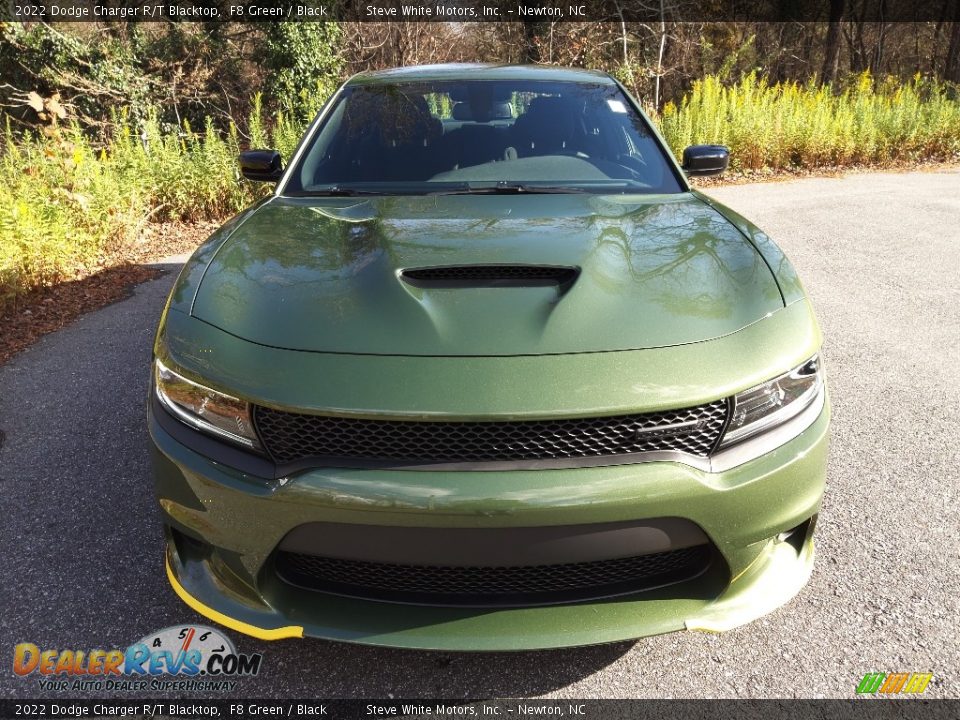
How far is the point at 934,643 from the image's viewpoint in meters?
1.99

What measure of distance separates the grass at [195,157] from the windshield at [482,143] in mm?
3250

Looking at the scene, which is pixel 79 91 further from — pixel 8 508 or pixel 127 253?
pixel 8 508

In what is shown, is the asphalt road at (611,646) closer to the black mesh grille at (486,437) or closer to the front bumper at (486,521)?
the front bumper at (486,521)

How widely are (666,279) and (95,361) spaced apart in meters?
3.62

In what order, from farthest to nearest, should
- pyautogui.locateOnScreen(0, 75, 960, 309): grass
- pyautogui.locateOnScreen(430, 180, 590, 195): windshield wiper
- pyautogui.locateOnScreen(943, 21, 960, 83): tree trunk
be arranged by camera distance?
pyautogui.locateOnScreen(943, 21, 960, 83): tree trunk < pyautogui.locateOnScreen(0, 75, 960, 309): grass < pyautogui.locateOnScreen(430, 180, 590, 195): windshield wiper

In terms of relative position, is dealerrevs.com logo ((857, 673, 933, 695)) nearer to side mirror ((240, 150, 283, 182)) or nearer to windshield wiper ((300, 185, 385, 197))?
windshield wiper ((300, 185, 385, 197))

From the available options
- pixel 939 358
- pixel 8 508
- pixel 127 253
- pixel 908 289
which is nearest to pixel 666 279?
pixel 8 508

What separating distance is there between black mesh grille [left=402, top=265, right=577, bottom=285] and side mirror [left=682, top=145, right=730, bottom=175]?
5.32ft

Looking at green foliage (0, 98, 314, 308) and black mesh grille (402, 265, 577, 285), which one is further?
green foliage (0, 98, 314, 308)

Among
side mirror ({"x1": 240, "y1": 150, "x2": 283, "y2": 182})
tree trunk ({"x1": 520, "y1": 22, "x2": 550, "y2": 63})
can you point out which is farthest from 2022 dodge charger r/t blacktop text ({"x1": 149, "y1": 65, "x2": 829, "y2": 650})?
tree trunk ({"x1": 520, "y1": 22, "x2": 550, "y2": 63})

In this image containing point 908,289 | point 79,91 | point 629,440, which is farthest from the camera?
point 79,91

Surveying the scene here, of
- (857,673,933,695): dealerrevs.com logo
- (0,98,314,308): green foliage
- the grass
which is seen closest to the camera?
(857,673,933,695): dealerrevs.com logo

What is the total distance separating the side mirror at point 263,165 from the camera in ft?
10.6

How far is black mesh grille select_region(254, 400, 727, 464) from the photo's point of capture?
5.03 feet
